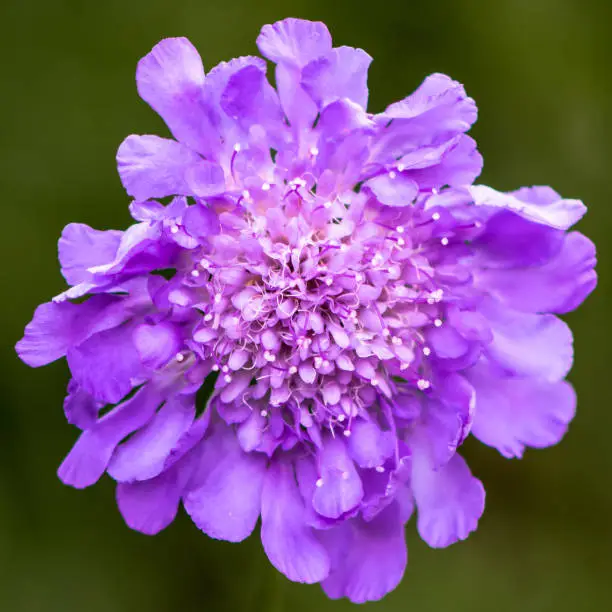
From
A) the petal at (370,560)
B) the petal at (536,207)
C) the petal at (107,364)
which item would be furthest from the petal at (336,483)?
the petal at (536,207)

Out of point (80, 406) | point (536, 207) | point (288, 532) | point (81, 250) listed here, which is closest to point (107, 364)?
point (80, 406)

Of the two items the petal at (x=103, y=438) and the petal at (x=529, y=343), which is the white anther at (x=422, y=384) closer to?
the petal at (x=529, y=343)

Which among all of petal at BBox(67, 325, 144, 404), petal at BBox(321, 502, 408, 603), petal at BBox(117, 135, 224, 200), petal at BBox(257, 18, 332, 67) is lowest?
petal at BBox(321, 502, 408, 603)

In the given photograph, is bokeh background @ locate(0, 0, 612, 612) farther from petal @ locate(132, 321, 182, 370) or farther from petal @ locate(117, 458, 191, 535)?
petal @ locate(132, 321, 182, 370)

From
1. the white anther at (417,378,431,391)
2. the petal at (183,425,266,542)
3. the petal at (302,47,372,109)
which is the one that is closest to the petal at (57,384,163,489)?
the petal at (183,425,266,542)

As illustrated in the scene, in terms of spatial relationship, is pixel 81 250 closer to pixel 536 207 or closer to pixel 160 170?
pixel 160 170

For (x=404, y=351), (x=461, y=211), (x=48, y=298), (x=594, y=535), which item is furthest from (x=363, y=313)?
(x=594, y=535)
